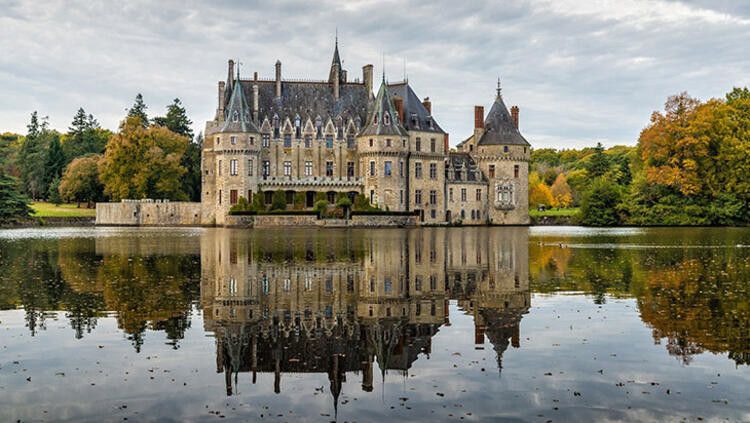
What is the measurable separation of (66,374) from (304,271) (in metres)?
11.4

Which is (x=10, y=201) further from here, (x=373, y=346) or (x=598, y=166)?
(x=598, y=166)

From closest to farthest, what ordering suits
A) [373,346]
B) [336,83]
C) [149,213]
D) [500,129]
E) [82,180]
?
[373,346] < [149,213] < [336,83] < [500,129] < [82,180]

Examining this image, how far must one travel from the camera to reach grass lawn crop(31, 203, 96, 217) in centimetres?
8438

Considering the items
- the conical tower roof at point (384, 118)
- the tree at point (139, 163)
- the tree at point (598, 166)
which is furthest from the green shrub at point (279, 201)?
the tree at point (598, 166)

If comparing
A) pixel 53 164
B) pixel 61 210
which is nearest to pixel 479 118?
pixel 61 210

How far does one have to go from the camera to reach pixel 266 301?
14.2 m

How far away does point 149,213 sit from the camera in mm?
75062

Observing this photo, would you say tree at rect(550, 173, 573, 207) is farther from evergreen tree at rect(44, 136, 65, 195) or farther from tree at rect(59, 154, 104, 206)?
evergreen tree at rect(44, 136, 65, 195)

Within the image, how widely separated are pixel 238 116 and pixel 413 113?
1809 centimetres

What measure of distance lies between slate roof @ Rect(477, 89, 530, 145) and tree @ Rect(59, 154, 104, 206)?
4784cm

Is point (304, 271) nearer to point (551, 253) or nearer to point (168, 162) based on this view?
point (551, 253)

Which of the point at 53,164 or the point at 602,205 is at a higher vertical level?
the point at 53,164

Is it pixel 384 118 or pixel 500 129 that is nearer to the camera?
pixel 384 118

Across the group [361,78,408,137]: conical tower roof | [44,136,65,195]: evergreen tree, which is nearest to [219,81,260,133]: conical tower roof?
[361,78,408,137]: conical tower roof
